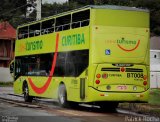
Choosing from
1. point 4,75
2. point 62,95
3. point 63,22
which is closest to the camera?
point 62,95

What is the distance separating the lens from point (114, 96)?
19.3m

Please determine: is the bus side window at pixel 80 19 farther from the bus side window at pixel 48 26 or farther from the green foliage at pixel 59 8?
the green foliage at pixel 59 8

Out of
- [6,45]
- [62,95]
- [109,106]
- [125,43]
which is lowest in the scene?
[109,106]

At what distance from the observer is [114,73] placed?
63.9ft

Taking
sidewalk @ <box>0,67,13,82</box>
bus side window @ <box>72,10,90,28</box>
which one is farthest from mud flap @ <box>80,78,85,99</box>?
sidewalk @ <box>0,67,13,82</box>

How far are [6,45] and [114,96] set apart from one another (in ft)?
159

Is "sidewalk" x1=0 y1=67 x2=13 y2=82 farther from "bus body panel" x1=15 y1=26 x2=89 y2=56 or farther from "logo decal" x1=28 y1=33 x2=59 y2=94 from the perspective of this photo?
"logo decal" x1=28 y1=33 x2=59 y2=94

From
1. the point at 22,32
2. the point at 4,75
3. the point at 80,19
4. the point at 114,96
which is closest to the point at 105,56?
the point at 114,96

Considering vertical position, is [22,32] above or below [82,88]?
above

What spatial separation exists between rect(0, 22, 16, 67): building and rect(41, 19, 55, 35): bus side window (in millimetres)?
40162

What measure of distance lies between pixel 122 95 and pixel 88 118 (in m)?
3.24

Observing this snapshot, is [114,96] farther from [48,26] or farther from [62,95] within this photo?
[48,26]

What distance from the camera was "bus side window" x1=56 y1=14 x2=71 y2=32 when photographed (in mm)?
21839

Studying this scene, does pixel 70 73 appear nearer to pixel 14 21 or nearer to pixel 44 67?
pixel 44 67
